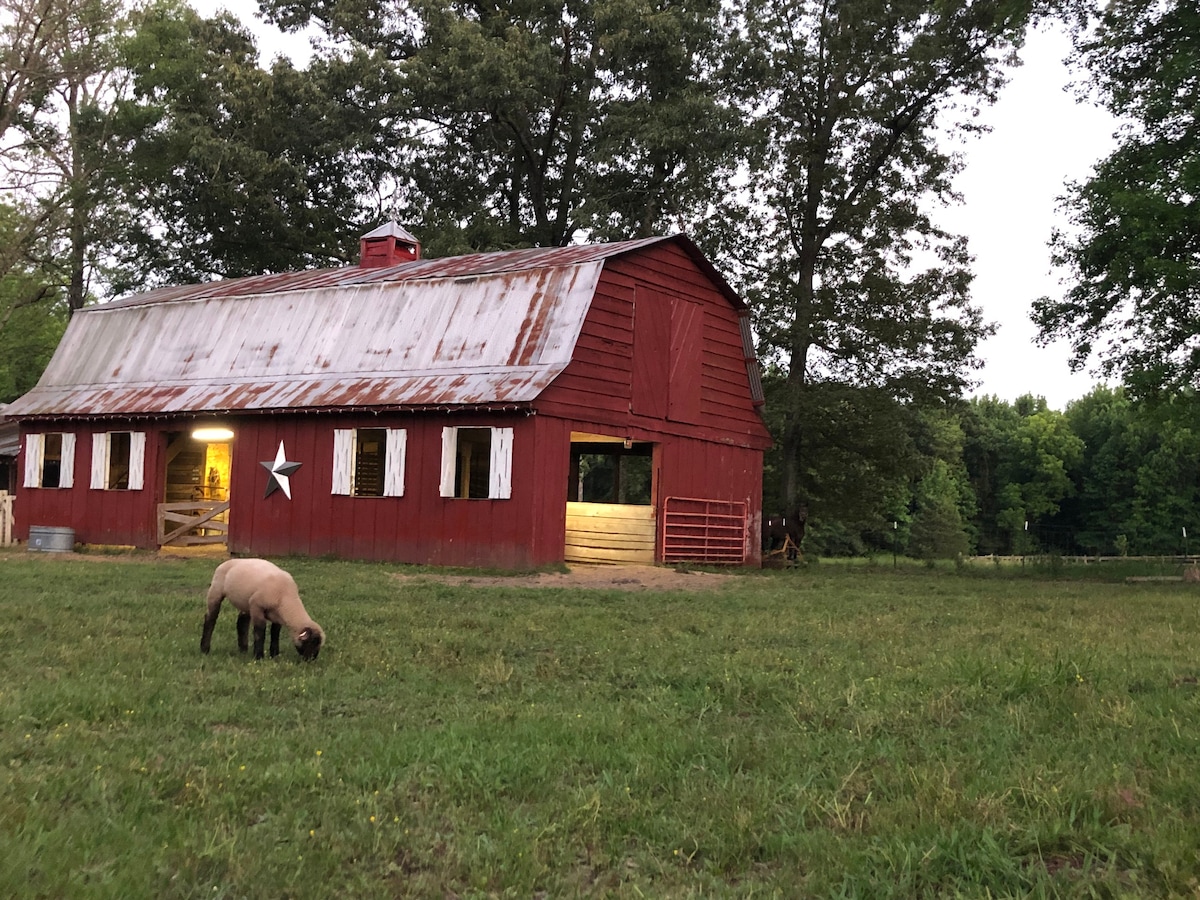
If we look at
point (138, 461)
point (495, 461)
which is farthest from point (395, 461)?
point (138, 461)

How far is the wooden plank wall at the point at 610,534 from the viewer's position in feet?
76.4

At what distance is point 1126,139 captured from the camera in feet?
71.9

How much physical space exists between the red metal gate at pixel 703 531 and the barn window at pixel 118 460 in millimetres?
12573

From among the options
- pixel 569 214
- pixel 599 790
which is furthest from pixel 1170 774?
pixel 569 214

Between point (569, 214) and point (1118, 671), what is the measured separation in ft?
101

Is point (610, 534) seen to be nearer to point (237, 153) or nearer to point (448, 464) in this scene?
point (448, 464)

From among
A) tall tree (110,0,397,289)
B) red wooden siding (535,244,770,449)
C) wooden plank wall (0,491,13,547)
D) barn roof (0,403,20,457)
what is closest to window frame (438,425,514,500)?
red wooden siding (535,244,770,449)

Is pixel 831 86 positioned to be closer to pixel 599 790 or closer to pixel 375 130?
pixel 375 130

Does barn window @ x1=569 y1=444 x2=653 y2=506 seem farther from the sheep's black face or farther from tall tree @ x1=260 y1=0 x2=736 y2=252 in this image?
the sheep's black face

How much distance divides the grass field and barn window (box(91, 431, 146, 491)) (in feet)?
51.8

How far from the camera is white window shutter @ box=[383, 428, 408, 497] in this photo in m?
21.8

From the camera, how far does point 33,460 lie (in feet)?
89.8

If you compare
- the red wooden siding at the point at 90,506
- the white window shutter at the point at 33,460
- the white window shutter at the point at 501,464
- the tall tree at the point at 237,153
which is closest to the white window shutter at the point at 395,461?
the white window shutter at the point at 501,464

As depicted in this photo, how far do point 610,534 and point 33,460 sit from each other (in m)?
Result: 15.3
